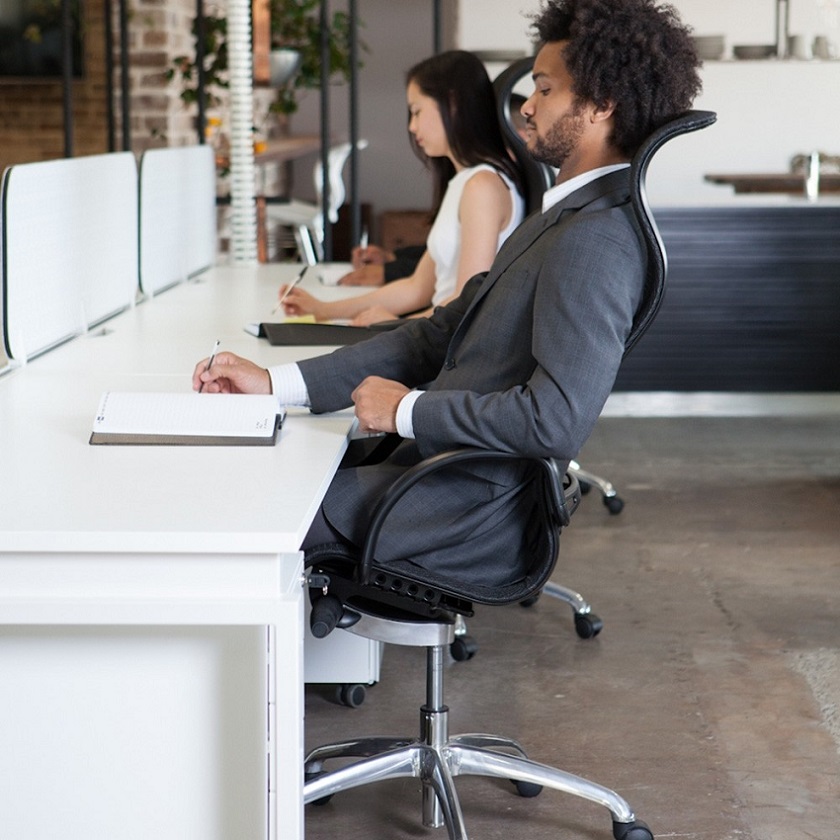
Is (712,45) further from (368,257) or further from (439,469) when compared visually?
(439,469)

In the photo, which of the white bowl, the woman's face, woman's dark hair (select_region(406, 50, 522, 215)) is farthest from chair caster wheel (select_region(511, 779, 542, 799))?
the white bowl

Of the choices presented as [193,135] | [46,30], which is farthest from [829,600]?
[46,30]

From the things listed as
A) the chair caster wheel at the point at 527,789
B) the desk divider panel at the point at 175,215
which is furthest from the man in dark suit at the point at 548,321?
the desk divider panel at the point at 175,215

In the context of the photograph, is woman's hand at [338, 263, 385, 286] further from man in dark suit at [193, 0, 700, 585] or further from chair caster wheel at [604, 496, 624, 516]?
man in dark suit at [193, 0, 700, 585]

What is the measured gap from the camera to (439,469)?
184 cm

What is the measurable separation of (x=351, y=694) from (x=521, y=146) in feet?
4.16

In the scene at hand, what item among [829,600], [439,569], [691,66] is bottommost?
[829,600]

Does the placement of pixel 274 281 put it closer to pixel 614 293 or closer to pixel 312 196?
pixel 614 293

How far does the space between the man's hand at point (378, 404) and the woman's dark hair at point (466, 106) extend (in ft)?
3.78

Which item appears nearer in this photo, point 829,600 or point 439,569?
point 439,569

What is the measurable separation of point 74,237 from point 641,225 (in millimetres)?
1503

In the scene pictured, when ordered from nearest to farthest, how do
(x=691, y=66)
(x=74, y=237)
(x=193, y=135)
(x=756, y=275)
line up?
(x=691, y=66)
(x=74, y=237)
(x=756, y=275)
(x=193, y=135)

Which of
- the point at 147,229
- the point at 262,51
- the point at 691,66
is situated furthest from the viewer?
the point at 262,51

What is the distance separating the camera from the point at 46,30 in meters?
6.09
